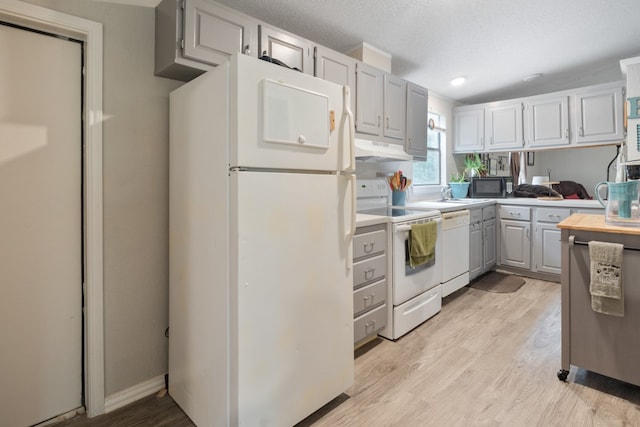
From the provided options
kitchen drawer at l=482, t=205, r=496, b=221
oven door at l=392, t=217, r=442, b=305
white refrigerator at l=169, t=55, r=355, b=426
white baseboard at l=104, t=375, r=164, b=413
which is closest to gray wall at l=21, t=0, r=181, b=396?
white baseboard at l=104, t=375, r=164, b=413

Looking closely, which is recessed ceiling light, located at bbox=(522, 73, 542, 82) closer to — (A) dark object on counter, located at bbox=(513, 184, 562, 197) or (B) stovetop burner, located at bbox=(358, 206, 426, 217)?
(A) dark object on counter, located at bbox=(513, 184, 562, 197)

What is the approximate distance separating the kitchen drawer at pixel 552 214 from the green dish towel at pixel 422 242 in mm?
1931

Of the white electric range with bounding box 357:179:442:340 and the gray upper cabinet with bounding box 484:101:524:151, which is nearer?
the white electric range with bounding box 357:179:442:340

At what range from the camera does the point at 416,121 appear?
333 centimetres

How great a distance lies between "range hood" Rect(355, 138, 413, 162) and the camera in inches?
104

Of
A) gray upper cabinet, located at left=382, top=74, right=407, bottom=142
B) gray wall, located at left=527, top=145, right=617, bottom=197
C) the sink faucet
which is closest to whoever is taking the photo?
gray upper cabinet, located at left=382, top=74, right=407, bottom=142

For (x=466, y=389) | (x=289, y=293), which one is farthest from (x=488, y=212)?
(x=289, y=293)

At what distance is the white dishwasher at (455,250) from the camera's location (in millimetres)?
2980

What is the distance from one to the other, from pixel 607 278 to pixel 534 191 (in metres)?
2.77

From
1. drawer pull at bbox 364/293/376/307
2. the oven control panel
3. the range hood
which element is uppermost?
the range hood

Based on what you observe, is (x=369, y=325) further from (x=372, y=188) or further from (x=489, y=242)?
(x=489, y=242)

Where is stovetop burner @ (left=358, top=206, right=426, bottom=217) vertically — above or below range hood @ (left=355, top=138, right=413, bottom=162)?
below

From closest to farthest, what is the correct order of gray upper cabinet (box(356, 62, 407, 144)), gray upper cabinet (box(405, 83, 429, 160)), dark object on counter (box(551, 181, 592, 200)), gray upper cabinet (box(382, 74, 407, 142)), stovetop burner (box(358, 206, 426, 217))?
stovetop burner (box(358, 206, 426, 217)) → gray upper cabinet (box(356, 62, 407, 144)) → gray upper cabinet (box(382, 74, 407, 142)) → gray upper cabinet (box(405, 83, 429, 160)) → dark object on counter (box(551, 181, 592, 200))

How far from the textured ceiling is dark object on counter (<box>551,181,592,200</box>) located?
1.27 m
